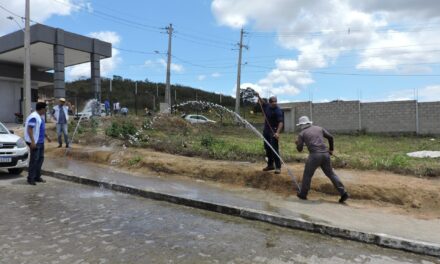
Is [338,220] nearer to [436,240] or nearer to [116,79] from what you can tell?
[436,240]

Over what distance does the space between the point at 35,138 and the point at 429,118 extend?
26038mm

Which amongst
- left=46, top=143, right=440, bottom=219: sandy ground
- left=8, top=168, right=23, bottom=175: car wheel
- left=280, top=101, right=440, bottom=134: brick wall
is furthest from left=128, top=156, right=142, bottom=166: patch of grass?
left=280, top=101, right=440, bottom=134: brick wall

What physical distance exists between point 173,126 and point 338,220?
17.4m

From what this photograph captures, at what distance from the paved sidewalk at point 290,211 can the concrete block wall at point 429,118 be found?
23087 millimetres

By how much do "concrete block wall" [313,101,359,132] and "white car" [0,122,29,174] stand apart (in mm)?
25208

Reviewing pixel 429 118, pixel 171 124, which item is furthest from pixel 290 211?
pixel 429 118

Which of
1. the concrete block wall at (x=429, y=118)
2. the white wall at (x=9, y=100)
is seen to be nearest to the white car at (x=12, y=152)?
the white wall at (x=9, y=100)

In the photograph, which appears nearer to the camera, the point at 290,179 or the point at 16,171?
the point at 290,179

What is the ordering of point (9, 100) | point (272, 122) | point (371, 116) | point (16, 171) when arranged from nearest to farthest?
point (272, 122) < point (16, 171) < point (371, 116) < point (9, 100)

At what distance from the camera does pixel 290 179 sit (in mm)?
10211

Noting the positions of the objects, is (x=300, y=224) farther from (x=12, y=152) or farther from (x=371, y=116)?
(x=371, y=116)

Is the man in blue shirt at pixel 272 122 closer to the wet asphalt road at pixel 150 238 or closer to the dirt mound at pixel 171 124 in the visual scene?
the wet asphalt road at pixel 150 238

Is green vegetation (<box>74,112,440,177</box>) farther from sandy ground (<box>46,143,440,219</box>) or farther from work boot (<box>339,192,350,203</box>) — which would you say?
work boot (<box>339,192,350,203</box>)

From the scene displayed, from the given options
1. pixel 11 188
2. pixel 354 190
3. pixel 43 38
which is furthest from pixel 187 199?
pixel 43 38
